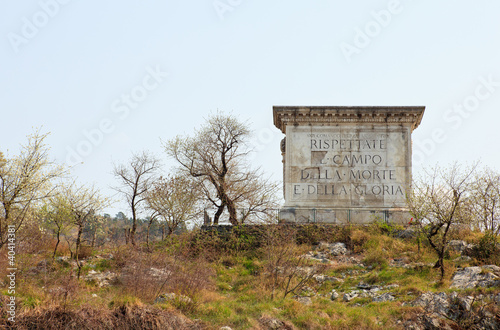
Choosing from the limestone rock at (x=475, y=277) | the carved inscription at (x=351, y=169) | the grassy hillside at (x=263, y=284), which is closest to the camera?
the grassy hillside at (x=263, y=284)

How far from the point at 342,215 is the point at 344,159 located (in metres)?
2.76

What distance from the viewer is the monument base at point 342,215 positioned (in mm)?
26203

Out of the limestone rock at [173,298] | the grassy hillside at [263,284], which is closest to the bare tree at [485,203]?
the grassy hillside at [263,284]

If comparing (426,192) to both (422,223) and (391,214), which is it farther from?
(391,214)

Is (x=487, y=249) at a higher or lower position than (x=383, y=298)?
higher

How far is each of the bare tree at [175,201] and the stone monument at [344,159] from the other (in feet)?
17.5

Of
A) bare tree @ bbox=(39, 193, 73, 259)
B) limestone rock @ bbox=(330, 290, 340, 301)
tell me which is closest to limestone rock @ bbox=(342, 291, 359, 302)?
limestone rock @ bbox=(330, 290, 340, 301)

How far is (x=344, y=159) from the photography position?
27547 mm

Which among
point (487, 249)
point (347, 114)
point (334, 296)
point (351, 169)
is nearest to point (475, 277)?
point (487, 249)

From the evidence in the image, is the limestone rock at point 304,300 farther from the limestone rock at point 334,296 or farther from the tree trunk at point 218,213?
the tree trunk at point 218,213

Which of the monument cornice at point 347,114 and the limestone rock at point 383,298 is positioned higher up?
the monument cornice at point 347,114

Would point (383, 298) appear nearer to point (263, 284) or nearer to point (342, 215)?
point (263, 284)

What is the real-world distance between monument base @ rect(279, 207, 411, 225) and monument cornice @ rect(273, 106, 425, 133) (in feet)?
14.0

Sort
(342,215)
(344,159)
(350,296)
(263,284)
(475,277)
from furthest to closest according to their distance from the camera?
(344,159) → (342,215) → (263,284) → (350,296) → (475,277)
